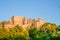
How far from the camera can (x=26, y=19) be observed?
75562mm

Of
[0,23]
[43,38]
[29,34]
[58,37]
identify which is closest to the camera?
[58,37]

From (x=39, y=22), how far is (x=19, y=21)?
236 inches

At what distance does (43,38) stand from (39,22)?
142 feet

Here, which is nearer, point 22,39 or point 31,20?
point 22,39

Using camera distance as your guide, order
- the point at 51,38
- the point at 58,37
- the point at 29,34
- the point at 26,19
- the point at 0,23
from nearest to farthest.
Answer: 1. the point at 58,37
2. the point at 51,38
3. the point at 29,34
4. the point at 0,23
5. the point at 26,19

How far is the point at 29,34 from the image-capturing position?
127 ft

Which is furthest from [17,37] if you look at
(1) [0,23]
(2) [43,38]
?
(1) [0,23]

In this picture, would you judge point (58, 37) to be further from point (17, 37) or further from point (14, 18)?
point (14, 18)

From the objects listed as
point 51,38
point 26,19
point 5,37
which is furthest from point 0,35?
point 26,19

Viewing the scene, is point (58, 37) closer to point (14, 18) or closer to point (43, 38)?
point (43, 38)

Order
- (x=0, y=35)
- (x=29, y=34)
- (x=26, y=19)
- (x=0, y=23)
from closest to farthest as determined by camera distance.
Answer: (x=0, y=35), (x=29, y=34), (x=0, y=23), (x=26, y=19)

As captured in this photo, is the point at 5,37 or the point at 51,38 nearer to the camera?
the point at 51,38

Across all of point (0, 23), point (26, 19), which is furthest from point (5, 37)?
point (26, 19)

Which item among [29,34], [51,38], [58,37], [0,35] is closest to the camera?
[58,37]
